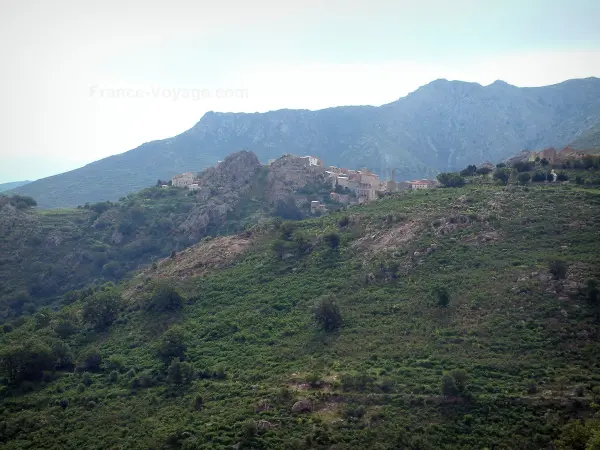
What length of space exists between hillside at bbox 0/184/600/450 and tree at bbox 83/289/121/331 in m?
0.17

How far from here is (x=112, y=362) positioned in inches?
1706

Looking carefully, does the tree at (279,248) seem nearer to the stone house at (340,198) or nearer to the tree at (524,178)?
the tree at (524,178)

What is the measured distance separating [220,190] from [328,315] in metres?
74.7

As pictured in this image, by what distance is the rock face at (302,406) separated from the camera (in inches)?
1247

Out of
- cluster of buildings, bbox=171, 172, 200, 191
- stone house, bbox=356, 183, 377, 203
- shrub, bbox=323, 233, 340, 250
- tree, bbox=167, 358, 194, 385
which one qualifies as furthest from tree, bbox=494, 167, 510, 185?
cluster of buildings, bbox=171, 172, 200, 191

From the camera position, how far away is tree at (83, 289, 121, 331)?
52.2 meters

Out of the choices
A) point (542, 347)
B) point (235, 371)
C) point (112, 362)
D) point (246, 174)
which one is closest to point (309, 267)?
point (235, 371)

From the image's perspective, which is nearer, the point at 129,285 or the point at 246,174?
the point at 129,285

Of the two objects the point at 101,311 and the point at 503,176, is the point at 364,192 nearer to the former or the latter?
the point at 503,176

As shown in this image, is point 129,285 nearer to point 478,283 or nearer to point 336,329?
point 336,329

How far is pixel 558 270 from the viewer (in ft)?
128

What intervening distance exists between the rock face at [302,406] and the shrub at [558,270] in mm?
24218

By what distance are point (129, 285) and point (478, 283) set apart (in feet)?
152

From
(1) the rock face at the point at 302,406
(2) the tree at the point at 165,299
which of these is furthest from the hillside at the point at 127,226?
(1) the rock face at the point at 302,406
